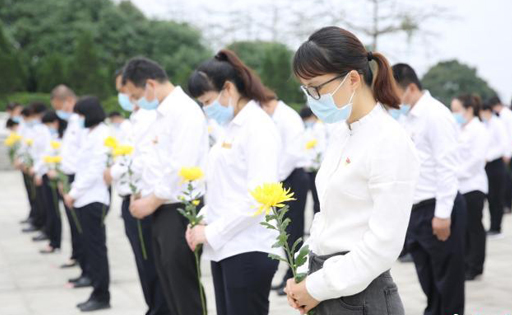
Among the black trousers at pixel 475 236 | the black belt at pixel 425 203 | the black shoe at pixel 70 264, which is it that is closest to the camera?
the black belt at pixel 425 203

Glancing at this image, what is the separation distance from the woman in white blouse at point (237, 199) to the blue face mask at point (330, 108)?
90 centimetres

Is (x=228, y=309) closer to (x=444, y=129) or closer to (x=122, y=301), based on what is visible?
(x=444, y=129)

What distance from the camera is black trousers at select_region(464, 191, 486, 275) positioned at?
6898 mm

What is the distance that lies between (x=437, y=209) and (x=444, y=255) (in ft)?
1.08

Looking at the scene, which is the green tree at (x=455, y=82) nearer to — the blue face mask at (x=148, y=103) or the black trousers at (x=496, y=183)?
the black trousers at (x=496, y=183)

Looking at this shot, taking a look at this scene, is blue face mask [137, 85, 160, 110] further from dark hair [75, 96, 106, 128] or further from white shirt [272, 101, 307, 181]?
white shirt [272, 101, 307, 181]

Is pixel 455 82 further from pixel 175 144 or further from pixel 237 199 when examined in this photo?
pixel 237 199

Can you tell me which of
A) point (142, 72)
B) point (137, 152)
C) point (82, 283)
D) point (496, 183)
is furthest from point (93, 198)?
point (496, 183)

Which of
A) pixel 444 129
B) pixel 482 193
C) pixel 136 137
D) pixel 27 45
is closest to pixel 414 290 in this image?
pixel 482 193

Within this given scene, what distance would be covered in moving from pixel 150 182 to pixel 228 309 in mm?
1201

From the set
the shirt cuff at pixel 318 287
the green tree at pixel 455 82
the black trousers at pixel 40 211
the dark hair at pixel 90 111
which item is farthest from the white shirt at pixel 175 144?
the green tree at pixel 455 82

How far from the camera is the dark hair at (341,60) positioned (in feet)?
7.25

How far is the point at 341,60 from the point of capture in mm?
2213

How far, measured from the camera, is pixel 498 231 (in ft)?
30.8
